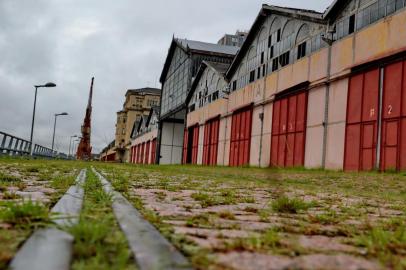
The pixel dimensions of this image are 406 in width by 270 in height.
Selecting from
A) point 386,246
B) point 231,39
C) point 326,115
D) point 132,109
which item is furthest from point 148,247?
point 132,109

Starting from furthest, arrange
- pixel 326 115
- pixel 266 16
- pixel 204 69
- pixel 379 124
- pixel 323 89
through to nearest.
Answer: pixel 204 69 < pixel 266 16 < pixel 323 89 < pixel 326 115 < pixel 379 124

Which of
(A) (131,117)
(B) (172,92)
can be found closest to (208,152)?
(B) (172,92)

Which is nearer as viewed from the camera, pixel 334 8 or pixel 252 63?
pixel 334 8

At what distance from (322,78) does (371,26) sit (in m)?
3.72

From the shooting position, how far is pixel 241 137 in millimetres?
30016

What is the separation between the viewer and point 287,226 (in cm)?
261

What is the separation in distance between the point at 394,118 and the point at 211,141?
69.1ft

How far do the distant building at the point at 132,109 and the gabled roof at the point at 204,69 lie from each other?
4935 cm

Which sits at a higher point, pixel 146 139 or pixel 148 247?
pixel 146 139

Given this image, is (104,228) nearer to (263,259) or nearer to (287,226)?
(263,259)

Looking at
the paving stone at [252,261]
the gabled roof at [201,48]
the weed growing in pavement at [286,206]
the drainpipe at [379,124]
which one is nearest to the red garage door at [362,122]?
the drainpipe at [379,124]

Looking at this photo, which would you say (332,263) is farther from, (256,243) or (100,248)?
(100,248)

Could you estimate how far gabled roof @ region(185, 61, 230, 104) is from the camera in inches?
1473

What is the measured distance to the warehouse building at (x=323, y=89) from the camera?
16.8m
